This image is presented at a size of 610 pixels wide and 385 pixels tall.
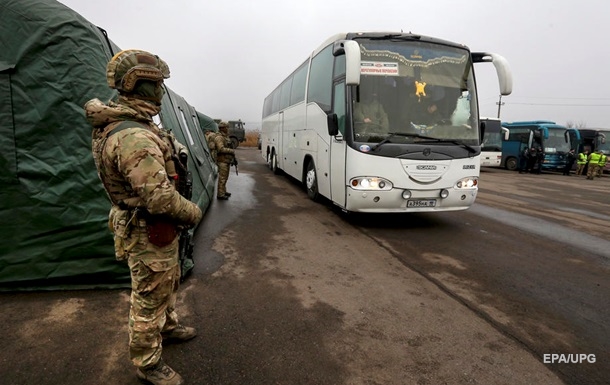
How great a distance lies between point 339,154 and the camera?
5.88 meters

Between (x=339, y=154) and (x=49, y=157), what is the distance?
4022 mm

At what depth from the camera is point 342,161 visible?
5.73 metres

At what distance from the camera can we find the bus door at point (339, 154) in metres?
5.68

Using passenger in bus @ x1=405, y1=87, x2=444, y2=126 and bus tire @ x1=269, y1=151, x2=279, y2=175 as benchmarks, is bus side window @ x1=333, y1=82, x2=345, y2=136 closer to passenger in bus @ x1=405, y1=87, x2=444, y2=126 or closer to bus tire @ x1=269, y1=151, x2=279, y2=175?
passenger in bus @ x1=405, y1=87, x2=444, y2=126

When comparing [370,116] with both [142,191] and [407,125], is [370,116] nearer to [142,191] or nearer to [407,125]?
[407,125]

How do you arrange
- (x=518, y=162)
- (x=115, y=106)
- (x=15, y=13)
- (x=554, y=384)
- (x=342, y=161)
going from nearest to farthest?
(x=115, y=106), (x=554, y=384), (x=15, y=13), (x=342, y=161), (x=518, y=162)

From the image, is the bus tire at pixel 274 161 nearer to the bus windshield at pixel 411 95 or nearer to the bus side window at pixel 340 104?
the bus side window at pixel 340 104

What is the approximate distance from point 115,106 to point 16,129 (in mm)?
1953

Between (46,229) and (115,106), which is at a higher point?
(115,106)

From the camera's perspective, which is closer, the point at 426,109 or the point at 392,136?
the point at 392,136

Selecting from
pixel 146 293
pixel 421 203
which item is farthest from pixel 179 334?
pixel 421 203

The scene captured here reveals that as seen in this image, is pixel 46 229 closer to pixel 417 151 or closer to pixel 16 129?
pixel 16 129

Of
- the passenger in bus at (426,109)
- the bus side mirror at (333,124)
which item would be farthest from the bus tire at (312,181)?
the passenger in bus at (426,109)

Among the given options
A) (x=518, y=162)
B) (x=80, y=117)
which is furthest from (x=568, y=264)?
(x=518, y=162)
